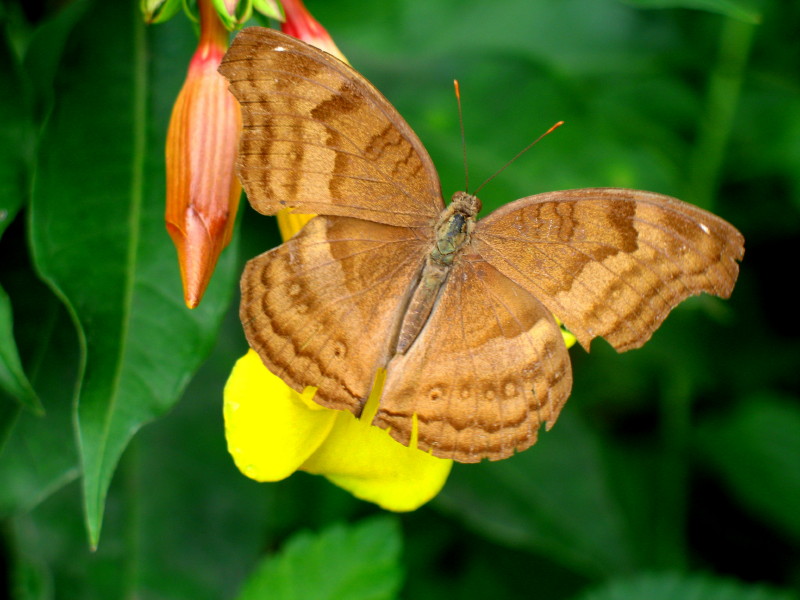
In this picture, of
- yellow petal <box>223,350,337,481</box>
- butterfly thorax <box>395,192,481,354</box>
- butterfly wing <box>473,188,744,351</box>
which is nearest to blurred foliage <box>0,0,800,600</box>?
yellow petal <box>223,350,337,481</box>

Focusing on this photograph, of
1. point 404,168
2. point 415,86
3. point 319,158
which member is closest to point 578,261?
point 404,168

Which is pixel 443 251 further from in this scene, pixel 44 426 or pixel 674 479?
pixel 674 479

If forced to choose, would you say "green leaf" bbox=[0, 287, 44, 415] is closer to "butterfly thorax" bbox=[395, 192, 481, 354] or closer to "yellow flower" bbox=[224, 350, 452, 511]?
"yellow flower" bbox=[224, 350, 452, 511]

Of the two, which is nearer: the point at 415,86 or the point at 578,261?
the point at 578,261

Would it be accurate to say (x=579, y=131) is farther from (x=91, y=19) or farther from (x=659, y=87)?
(x=91, y=19)

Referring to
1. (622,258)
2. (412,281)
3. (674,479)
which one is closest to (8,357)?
(412,281)

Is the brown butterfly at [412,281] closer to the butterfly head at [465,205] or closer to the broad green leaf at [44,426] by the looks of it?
the butterfly head at [465,205]
